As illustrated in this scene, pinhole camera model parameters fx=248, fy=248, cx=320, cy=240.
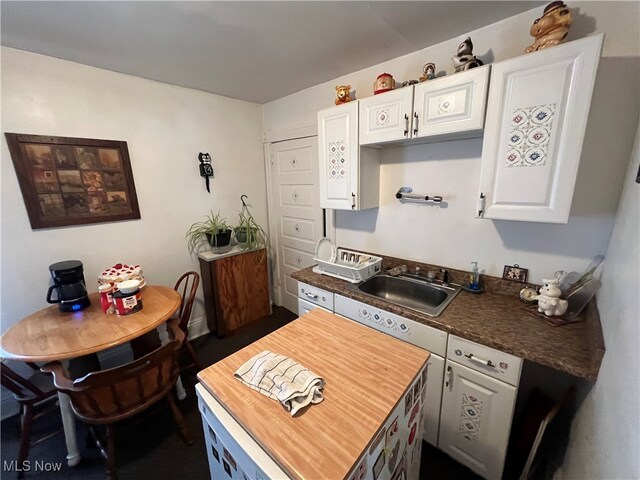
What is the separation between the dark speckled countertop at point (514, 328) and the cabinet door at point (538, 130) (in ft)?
1.65

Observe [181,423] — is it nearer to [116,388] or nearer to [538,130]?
[116,388]

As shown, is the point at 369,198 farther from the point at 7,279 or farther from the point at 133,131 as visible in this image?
the point at 7,279

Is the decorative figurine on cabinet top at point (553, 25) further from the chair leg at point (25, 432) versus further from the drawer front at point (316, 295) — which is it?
the chair leg at point (25, 432)

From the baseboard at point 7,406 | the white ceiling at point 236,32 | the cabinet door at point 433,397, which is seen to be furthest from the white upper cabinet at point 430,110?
the baseboard at point 7,406

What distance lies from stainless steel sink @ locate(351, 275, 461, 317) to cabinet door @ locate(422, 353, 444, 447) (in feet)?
1.13

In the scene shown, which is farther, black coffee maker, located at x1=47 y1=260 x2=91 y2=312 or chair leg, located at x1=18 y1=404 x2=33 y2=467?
black coffee maker, located at x1=47 y1=260 x2=91 y2=312

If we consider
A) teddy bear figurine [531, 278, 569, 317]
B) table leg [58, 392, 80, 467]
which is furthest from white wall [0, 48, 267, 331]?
teddy bear figurine [531, 278, 569, 317]

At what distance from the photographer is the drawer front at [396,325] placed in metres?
1.29

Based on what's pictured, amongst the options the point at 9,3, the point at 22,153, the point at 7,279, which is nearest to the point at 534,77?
the point at 9,3

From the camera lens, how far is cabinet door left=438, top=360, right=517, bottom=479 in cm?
114

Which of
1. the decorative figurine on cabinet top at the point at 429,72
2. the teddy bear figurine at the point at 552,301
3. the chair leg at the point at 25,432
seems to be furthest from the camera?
the decorative figurine on cabinet top at the point at 429,72

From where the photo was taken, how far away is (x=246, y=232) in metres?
2.61

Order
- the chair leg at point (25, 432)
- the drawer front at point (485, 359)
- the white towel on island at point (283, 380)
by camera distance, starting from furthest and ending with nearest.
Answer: the chair leg at point (25, 432) → the drawer front at point (485, 359) → the white towel on island at point (283, 380)

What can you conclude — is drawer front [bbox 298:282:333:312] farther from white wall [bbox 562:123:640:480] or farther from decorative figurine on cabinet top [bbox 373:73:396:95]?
decorative figurine on cabinet top [bbox 373:73:396:95]
